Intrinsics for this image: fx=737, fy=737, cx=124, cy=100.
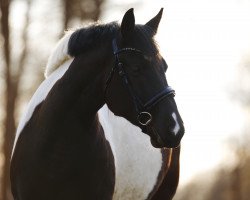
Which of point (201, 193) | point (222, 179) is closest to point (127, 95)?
point (222, 179)

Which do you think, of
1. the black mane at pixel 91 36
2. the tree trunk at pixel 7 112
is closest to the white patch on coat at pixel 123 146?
the black mane at pixel 91 36

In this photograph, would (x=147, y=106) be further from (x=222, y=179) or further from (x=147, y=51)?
(x=222, y=179)

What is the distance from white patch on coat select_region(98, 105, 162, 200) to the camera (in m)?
6.96

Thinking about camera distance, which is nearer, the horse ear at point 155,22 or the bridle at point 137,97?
the bridle at point 137,97

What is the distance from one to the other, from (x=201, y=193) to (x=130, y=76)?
92.8 meters

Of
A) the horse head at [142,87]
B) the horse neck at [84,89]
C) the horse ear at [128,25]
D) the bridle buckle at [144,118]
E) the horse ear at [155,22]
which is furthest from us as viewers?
the horse ear at [155,22]

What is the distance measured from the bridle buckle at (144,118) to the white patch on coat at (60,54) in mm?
1018

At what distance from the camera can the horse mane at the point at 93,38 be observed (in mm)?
5879

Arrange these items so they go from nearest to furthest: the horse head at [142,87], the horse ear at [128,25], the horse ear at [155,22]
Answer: the horse head at [142,87]
the horse ear at [128,25]
the horse ear at [155,22]

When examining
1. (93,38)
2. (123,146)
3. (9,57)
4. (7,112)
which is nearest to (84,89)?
(93,38)

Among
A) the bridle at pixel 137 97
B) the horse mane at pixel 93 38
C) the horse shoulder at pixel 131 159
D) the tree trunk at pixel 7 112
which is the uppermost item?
the horse mane at pixel 93 38

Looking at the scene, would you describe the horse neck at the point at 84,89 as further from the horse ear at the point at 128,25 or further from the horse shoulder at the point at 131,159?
the horse shoulder at the point at 131,159

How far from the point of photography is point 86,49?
6180 mm

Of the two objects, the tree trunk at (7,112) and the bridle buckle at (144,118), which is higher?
the bridle buckle at (144,118)
